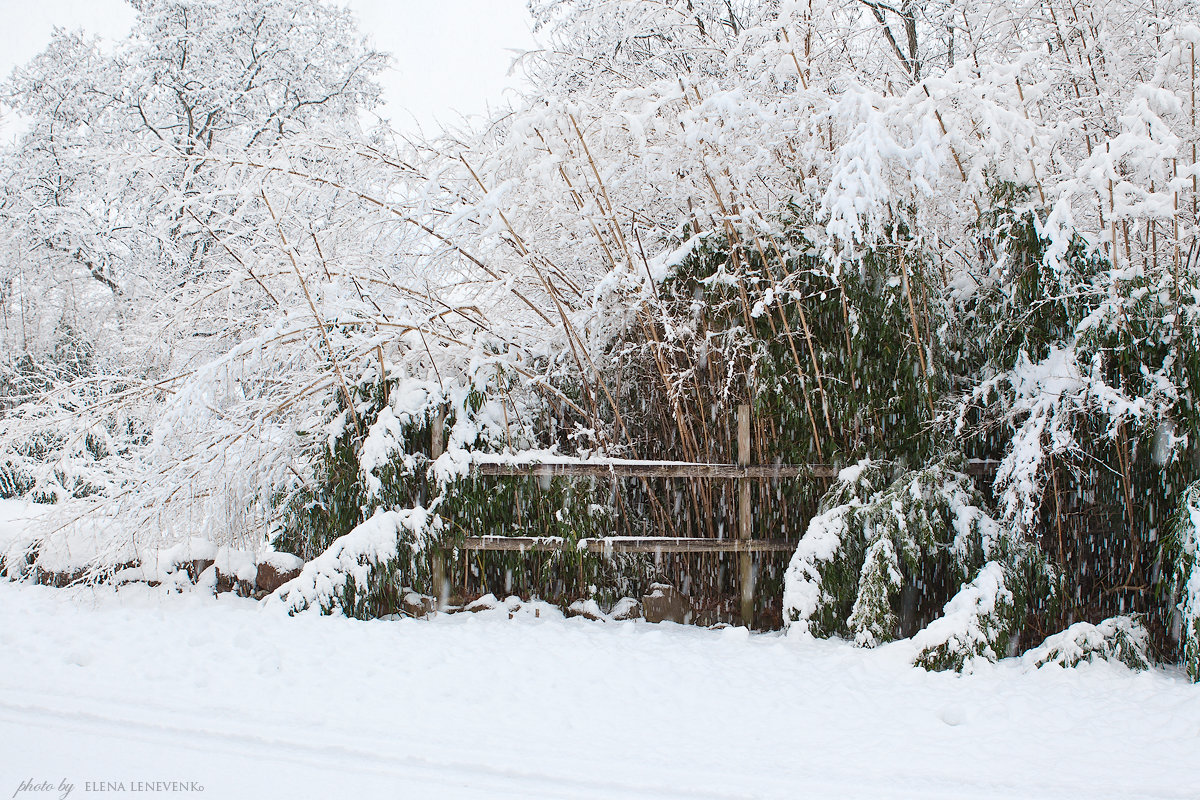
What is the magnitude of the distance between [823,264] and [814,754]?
222 cm

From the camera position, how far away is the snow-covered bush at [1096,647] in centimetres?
327

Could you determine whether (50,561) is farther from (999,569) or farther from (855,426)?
(999,569)

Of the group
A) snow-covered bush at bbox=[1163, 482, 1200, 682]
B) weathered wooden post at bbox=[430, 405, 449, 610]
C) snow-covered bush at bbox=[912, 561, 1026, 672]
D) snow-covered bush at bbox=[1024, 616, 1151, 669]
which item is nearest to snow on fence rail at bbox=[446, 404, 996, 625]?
weathered wooden post at bbox=[430, 405, 449, 610]

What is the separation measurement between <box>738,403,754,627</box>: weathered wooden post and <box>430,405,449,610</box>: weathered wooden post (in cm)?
163

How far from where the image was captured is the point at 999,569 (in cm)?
341

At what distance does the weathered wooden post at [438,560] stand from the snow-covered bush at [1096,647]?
289cm

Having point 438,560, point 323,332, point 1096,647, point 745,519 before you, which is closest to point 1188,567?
point 1096,647

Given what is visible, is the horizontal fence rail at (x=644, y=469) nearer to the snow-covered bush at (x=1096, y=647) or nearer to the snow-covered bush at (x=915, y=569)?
the snow-covered bush at (x=915, y=569)

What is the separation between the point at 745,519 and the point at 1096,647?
1.62 metres

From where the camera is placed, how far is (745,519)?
4.15m

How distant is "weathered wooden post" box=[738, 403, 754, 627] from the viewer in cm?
414

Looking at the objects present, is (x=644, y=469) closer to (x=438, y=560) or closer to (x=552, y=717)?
(x=438, y=560)

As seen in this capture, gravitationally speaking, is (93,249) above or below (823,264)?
above

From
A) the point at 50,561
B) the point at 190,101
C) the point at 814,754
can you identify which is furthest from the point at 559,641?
the point at 190,101
